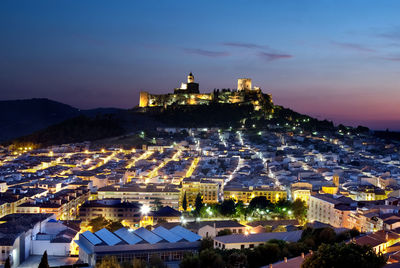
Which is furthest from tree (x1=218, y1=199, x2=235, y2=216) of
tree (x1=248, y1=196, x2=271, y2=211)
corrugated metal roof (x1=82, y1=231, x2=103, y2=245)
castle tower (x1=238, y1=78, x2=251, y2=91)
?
castle tower (x1=238, y1=78, x2=251, y2=91)

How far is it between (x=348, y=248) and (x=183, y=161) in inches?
972

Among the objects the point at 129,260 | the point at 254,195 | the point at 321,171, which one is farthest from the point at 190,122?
the point at 129,260

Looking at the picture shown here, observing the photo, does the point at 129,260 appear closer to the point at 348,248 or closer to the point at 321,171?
the point at 348,248

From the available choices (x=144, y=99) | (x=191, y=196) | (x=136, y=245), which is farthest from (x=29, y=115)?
(x=136, y=245)

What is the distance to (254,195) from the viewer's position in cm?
2297

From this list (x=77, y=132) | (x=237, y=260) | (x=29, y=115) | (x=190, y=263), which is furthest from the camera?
(x=29, y=115)

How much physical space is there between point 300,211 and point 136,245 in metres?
8.53

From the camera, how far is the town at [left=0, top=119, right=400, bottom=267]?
13391mm

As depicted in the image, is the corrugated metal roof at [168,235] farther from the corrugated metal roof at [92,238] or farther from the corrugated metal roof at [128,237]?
the corrugated metal roof at [92,238]

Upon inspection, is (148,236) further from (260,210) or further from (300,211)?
(300,211)

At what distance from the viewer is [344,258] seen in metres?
8.16

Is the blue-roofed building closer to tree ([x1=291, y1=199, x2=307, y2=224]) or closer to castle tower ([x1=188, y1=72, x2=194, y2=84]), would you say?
tree ([x1=291, y1=199, x2=307, y2=224])

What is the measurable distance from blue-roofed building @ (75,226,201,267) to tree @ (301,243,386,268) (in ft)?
17.1

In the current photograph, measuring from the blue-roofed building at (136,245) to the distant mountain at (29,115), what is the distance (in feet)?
254
